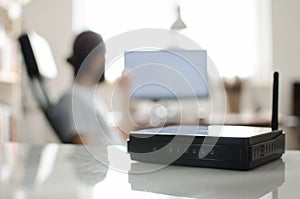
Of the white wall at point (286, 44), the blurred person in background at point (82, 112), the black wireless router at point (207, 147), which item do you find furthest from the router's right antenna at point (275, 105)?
the white wall at point (286, 44)

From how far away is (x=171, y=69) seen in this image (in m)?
0.74

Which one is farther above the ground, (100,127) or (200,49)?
(200,49)

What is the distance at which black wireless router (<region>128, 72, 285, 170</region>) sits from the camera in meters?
0.60

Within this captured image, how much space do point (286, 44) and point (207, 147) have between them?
3315 millimetres

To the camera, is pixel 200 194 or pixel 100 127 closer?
pixel 200 194

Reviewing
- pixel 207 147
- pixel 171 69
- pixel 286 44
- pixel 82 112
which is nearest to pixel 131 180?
pixel 207 147

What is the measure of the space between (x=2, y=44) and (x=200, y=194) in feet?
8.88

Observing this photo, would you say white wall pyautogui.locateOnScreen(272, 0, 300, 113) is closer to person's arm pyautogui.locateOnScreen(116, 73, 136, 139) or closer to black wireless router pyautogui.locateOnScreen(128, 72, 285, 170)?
person's arm pyautogui.locateOnScreen(116, 73, 136, 139)

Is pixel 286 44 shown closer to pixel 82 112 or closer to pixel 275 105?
pixel 82 112

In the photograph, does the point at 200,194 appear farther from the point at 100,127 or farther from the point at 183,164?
the point at 100,127

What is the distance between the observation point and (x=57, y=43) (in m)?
3.83

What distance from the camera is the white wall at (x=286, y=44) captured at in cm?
366

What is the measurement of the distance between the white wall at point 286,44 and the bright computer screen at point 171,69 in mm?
3096

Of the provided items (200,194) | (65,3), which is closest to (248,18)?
(65,3)
